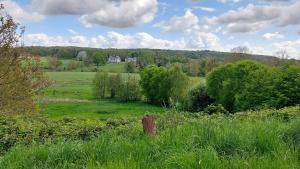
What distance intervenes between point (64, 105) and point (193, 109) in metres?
33.3

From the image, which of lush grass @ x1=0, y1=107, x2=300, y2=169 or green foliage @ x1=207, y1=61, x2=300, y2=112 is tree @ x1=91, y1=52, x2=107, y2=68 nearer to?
green foliage @ x1=207, y1=61, x2=300, y2=112

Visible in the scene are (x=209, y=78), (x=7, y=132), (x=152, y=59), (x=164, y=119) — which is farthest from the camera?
(x=152, y=59)

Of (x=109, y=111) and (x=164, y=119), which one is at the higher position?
(x=164, y=119)

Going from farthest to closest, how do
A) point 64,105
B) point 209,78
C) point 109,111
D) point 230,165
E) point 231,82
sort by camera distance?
point 64,105
point 109,111
point 209,78
point 231,82
point 230,165

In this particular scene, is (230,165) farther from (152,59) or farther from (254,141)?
(152,59)

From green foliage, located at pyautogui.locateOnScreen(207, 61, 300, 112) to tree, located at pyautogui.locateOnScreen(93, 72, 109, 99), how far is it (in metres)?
40.3

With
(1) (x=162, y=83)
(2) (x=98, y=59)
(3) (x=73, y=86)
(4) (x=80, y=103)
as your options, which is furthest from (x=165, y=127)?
(2) (x=98, y=59)

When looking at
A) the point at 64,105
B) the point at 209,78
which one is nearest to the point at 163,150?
the point at 209,78

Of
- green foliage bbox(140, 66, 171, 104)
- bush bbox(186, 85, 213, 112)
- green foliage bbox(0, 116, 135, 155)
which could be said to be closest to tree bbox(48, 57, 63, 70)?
bush bbox(186, 85, 213, 112)

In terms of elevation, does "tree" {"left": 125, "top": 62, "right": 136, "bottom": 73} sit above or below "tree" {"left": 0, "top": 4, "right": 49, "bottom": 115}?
below

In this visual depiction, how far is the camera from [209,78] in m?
56.1

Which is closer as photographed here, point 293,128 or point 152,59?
A: point 293,128

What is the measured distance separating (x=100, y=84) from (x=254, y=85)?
5754 cm

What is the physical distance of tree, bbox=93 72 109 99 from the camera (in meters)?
92.0
